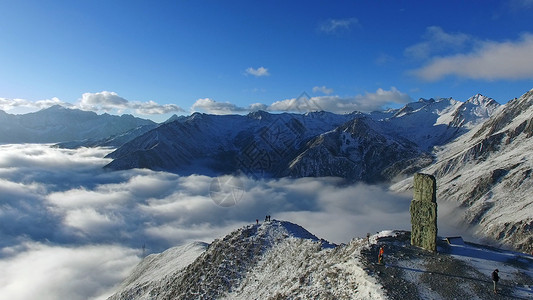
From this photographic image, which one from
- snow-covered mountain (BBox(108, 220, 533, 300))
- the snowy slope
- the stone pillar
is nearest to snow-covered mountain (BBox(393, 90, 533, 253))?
snow-covered mountain (BBox(108, 220, 533, 300))

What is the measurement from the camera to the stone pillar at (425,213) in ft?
122

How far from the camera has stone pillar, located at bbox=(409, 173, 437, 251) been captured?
37.2m

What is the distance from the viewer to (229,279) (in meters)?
52.2

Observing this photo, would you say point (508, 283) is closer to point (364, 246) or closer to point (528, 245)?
point (364, 246)

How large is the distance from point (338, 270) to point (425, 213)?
1160cm

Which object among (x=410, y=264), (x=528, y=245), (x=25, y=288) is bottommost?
(x=25, y=288)

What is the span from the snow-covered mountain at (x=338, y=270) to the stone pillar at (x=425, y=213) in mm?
1309

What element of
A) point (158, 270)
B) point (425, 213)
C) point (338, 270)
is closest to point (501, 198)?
point (425, 213)

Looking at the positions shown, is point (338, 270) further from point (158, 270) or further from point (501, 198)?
point (501, 198)

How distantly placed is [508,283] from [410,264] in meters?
8.06

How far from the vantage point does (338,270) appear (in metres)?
35.1

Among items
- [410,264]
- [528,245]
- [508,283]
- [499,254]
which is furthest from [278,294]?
[528,245]

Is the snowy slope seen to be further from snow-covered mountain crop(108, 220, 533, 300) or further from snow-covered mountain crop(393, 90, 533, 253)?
snow-covered mountain crop(393, 90, 533, 253)

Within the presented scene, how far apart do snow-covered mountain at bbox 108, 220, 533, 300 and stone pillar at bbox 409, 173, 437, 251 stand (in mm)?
1309
